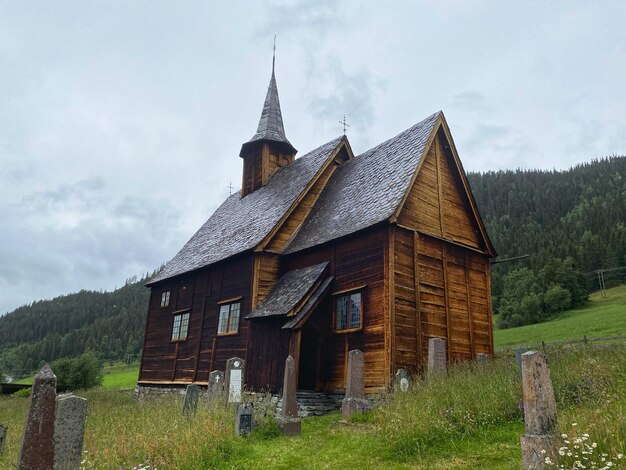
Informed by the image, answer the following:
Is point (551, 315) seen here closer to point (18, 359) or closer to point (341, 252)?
point (341, 252)

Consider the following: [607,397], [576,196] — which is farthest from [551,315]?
[576,196]

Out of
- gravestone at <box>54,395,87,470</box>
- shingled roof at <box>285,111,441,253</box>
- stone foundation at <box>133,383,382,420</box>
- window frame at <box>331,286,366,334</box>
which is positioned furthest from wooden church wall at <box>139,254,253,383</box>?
gravestone at <box>54,395,87,470</box>

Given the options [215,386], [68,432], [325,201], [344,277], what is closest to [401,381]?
[344,277]

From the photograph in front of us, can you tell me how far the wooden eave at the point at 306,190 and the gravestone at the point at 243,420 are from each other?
894 cm

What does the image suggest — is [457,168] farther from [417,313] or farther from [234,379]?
[234,379]

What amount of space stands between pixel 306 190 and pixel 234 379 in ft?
30.5

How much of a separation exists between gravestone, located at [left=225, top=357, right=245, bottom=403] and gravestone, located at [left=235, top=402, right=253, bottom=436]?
3.59 m

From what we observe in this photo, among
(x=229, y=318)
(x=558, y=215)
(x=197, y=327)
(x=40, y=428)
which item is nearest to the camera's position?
(x=40, y=428)

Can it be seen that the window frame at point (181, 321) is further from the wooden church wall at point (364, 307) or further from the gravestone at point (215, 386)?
the wooden church wall at point (364, 307)

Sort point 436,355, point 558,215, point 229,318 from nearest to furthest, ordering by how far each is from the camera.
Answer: point 436,355 < point 229,318 < point 558,215

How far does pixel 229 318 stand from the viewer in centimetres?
2023

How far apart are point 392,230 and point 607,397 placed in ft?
27.5

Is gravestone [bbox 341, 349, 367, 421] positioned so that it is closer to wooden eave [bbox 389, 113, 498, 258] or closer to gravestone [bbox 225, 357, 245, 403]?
gravestone [bbox 225, 357, 245, 403]

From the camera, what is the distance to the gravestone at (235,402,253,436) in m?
10.8
